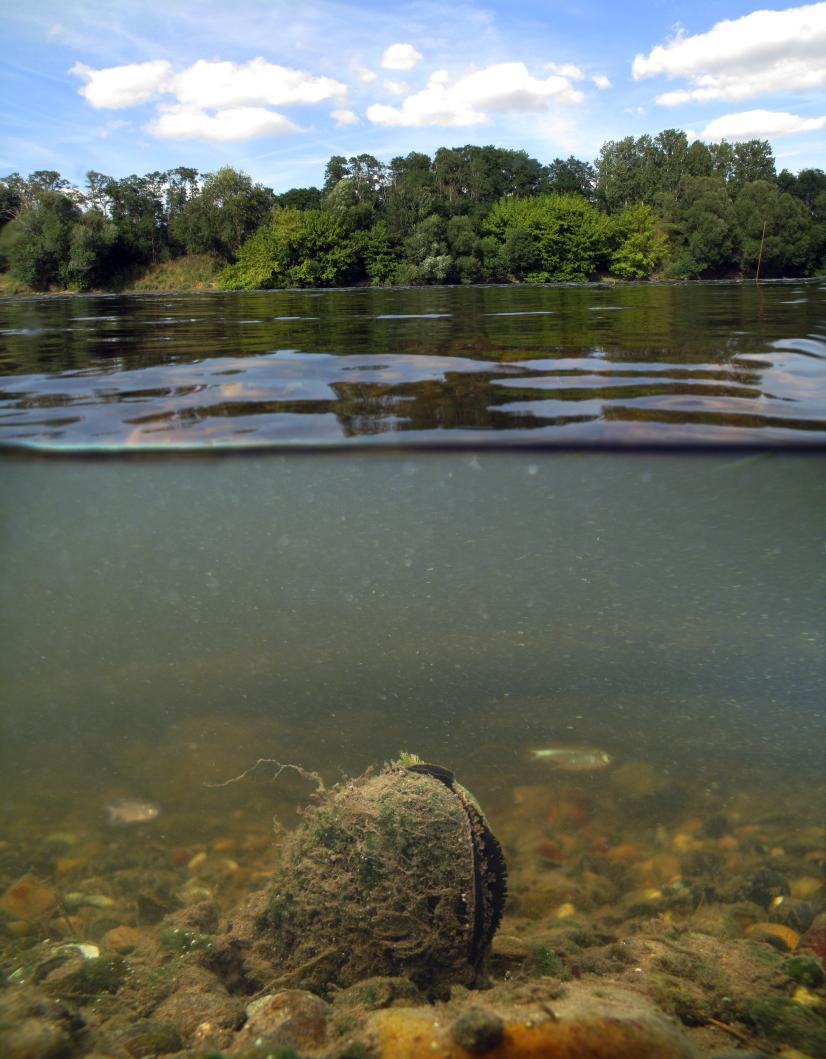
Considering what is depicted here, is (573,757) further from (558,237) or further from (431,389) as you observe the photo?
(558,237)

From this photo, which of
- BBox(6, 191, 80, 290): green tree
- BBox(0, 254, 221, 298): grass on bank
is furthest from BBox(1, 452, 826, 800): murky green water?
BBox(0, 254, 221, 298): grass on bank

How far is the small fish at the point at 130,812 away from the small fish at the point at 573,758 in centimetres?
314

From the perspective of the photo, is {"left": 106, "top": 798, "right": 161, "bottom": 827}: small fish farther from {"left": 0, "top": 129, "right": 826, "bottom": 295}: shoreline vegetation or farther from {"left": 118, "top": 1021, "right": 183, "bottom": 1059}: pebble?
{"left": 0, "top": 129, "right": 826, "bottom": 295}: shoreline vegetation

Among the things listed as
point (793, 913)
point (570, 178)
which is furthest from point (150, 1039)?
point (570, 178)

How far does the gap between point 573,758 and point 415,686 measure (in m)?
2.99

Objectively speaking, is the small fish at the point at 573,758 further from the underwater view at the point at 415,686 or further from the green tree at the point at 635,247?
the green tree at the point at 635,247

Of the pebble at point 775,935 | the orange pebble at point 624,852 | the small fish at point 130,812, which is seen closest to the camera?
the pebble at point 775,935

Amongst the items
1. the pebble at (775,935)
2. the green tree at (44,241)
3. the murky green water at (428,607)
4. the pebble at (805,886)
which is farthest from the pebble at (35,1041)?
the green tree at (44,241)

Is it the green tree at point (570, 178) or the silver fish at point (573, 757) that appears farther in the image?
the green tree at point (570, 178)

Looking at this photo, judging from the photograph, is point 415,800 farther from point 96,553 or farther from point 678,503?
point 96,553

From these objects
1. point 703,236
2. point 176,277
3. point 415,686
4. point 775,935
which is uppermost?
point 703,236

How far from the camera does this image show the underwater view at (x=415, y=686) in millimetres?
3480

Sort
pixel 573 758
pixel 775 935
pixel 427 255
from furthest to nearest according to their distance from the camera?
pixel 427 255 < pixel 573 758 < pixel 775 935

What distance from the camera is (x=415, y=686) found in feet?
30.7
